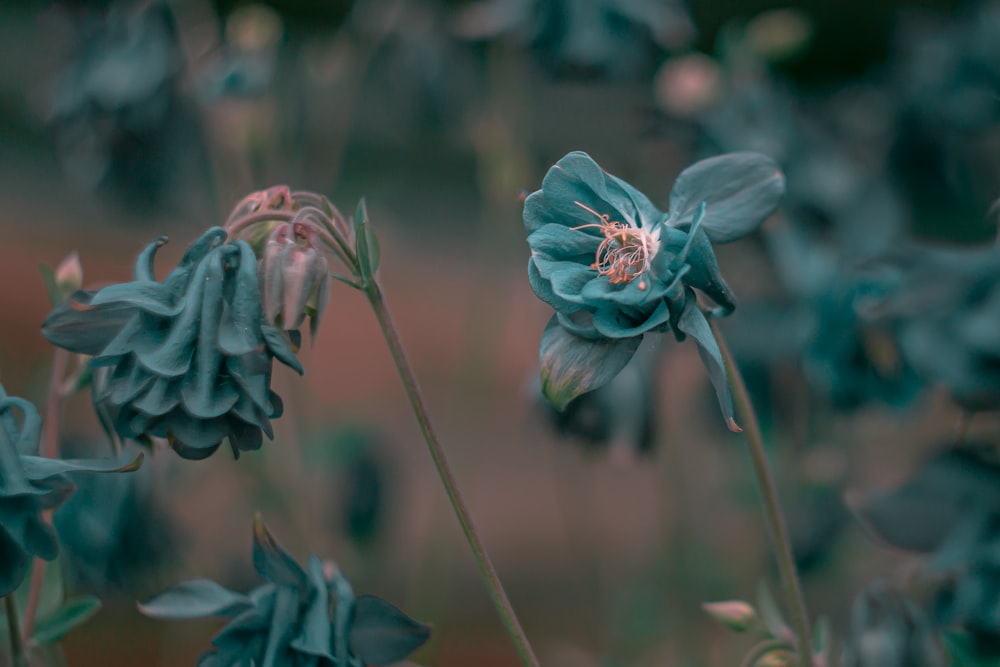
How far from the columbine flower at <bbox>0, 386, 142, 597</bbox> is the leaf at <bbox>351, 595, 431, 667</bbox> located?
16 cm

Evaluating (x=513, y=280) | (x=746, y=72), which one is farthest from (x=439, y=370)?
(x=746, y=72)

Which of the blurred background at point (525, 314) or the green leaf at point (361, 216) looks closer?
the green leaf at point (361, 216)

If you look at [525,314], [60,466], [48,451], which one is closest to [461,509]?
[60,466]

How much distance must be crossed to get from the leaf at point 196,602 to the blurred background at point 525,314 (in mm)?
377

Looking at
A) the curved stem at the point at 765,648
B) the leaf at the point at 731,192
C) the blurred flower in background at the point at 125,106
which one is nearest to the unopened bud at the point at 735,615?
the curved stem at the point at 765,648

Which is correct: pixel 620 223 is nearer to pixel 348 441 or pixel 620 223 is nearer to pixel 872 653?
pixel 872 653

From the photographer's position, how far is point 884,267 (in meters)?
0.87

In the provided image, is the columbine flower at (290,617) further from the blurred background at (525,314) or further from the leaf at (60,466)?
the blurred background at (525,314)

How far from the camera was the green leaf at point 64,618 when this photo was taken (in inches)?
26.5

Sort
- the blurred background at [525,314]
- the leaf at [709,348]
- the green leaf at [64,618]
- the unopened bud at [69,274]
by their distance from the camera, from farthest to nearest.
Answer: the blurred background at [525,314] < the unopened bud at [69,274] < the green leaf at [64,618] < the leaf at [709,348]

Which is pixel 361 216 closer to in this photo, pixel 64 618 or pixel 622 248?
pixel 622 248

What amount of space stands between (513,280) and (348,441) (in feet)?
2.27

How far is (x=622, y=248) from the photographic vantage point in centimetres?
64

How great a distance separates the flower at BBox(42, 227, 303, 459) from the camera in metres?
0.55
